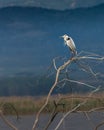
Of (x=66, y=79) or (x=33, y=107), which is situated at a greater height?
(x=33, y=107)

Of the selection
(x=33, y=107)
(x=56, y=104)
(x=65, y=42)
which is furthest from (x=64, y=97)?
(x=33, y=107)

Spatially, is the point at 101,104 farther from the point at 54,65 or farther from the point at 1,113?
the point at 1,113

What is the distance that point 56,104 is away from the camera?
19.5 ft

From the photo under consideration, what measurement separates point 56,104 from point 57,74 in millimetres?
411

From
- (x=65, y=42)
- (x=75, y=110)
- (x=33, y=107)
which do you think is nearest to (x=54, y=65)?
(x=75, y=110)

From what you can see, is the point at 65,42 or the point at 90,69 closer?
the point at 90,69

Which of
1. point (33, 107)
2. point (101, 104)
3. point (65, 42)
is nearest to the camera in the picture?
point (101, 104)

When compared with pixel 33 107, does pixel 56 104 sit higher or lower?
lower

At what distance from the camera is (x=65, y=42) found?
833 centimetres

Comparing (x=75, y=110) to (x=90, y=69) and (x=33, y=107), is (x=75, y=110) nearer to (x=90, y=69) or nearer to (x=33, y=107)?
(x=90, y=69)

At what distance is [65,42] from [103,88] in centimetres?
252

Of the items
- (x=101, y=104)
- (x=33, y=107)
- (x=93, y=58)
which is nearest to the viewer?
(x=93, y=58)

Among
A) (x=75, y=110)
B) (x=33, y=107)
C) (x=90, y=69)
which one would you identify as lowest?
(x=75, y=110)

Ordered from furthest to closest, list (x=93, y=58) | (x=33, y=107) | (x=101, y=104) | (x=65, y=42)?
1. (x=33, y=107)
2. (x=65, y=42)
3. (x=101, y=104)
4. (x=93, y=58)
